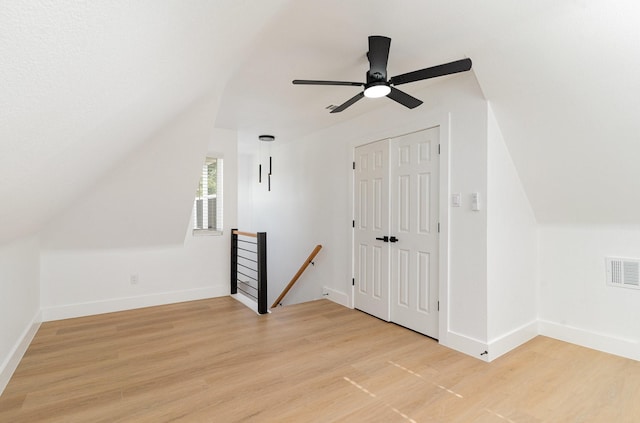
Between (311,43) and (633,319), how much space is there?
3.50 m

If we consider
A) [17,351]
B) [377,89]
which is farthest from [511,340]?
[17,351]

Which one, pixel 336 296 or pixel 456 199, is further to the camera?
pixel 336 296

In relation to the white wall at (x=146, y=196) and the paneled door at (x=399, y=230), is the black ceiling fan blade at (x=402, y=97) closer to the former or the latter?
the paneled door at (x=399, y=230)

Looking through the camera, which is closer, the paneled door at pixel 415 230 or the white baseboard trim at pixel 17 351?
the white baseboard trim at pixel 17 351

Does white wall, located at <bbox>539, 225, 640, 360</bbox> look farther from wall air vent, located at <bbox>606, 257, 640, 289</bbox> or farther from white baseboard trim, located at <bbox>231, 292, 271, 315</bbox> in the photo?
white baseboard trim, located at <bbox>231, 292, 271, 315</bbox>

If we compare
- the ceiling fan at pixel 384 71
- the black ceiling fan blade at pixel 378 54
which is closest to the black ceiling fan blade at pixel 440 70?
the ceiling fan at pixel 384 71

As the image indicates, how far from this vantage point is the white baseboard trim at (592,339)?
267 centimetres

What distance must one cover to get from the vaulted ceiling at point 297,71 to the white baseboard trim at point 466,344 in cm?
146

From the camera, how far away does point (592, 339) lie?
286cm

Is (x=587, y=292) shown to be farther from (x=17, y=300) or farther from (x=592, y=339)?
(x=17, y=300)

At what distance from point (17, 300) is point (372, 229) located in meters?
3.50

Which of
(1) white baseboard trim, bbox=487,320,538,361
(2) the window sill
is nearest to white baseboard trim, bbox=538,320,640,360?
(1) white baseboard trim, bbox=487,320,538,361

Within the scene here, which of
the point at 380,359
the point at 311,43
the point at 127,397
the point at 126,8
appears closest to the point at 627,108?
the point at 311,43

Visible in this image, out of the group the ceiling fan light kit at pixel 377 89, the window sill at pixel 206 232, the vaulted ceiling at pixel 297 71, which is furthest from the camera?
the window sill at pixel 206 232
